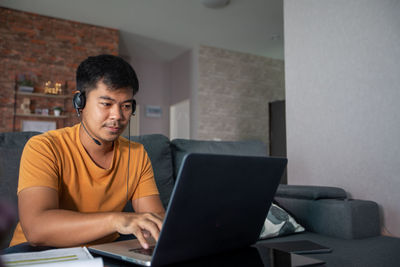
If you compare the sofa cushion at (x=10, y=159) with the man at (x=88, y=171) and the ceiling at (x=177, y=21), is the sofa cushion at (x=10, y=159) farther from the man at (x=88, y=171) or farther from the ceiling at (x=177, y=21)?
the ceiling at (x=177, y=21)

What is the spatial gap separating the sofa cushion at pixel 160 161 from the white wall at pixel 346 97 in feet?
3.67

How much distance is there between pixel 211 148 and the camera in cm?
192

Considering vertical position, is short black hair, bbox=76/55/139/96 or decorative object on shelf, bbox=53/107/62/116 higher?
decorative object on shelf, bbox=53/107/62/116

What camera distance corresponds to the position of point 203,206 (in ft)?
2.05

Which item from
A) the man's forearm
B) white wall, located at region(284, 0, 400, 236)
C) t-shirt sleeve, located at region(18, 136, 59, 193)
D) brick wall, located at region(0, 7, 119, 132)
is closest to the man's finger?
the man's forearm

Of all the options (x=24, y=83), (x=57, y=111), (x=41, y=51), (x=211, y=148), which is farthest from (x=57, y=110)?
(x=211, y=148)

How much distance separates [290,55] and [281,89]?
14.0ft

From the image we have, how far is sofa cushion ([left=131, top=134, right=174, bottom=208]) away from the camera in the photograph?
5.47 feet

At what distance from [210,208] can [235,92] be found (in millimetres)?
5675

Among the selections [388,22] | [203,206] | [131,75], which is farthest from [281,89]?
[203,206]

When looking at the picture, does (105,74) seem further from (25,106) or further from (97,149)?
(25,106)

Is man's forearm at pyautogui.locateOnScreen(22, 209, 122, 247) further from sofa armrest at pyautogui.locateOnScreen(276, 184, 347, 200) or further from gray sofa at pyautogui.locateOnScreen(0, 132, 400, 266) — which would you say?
sofa armrest at pyautogui.locateOnScreen(276, 184, 347, 200)

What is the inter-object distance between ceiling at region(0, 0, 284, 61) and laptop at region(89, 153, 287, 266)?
13.6 ft

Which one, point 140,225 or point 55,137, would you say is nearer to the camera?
point 140,225
